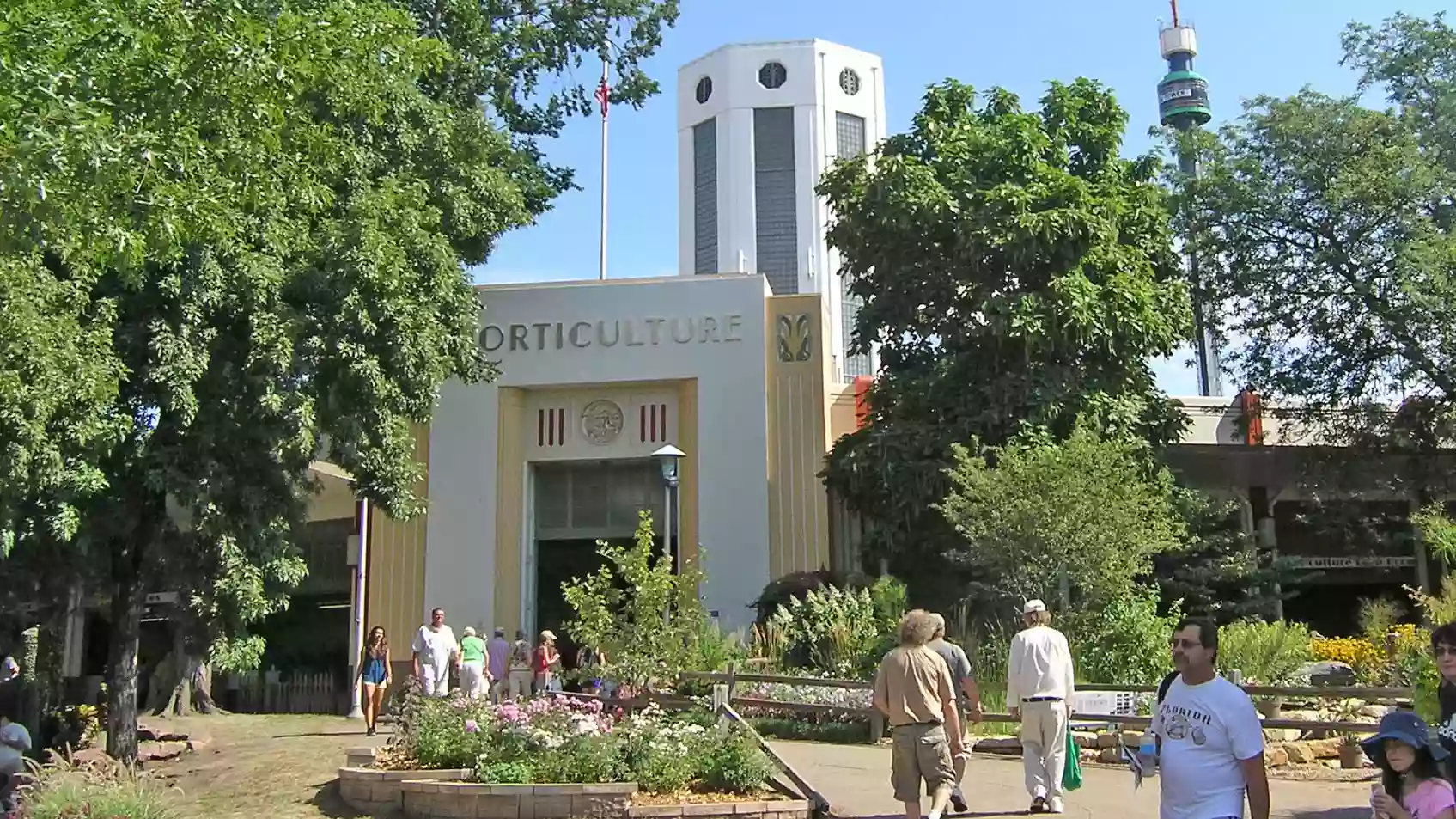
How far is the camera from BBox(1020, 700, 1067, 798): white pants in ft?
30.8

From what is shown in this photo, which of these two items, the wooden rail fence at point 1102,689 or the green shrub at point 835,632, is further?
the green shrub at point 835,632

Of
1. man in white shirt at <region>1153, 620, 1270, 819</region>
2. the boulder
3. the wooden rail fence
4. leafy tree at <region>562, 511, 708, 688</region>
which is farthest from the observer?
leafy tree at <region>562, 511, 708, 688</region>

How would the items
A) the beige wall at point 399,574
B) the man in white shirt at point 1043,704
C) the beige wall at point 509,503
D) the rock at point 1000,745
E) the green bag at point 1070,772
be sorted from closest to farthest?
the man in white shirt at point 1043,704
the green bag at point 1070,772
the rock at point 1000,745
the beige wall at point 509,503
the beige wall at point 399,574

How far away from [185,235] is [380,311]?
7470 millimetres

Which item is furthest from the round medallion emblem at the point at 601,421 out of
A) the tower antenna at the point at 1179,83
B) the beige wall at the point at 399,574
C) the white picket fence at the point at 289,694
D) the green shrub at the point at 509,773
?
the tower antenna at the point at 1179,83

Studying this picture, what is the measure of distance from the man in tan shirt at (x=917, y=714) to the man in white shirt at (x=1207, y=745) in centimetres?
333

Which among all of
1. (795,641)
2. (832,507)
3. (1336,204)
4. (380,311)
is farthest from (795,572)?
(1336,204)

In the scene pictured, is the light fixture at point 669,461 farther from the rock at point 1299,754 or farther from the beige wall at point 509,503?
the beige wall at point 509,503

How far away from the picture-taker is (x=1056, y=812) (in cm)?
954

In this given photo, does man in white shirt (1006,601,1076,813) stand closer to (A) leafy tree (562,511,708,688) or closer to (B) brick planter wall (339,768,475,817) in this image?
(B) brick planter wall (339,768,475,817)

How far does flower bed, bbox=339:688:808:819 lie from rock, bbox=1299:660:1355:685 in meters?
9.06

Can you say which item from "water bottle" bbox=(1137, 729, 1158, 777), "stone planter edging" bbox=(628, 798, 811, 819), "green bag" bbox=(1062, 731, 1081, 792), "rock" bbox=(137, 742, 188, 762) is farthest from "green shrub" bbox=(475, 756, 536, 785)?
"rock" bbox=(137, 742, 188, 762)

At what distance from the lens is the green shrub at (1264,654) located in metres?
15.2

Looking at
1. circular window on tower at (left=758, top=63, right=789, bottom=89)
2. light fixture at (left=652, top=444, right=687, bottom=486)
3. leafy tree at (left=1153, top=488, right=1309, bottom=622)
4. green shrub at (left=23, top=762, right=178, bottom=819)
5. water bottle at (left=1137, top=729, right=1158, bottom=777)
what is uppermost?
circular window on tower at (left=758, top=63, right=789, bottom=89)
